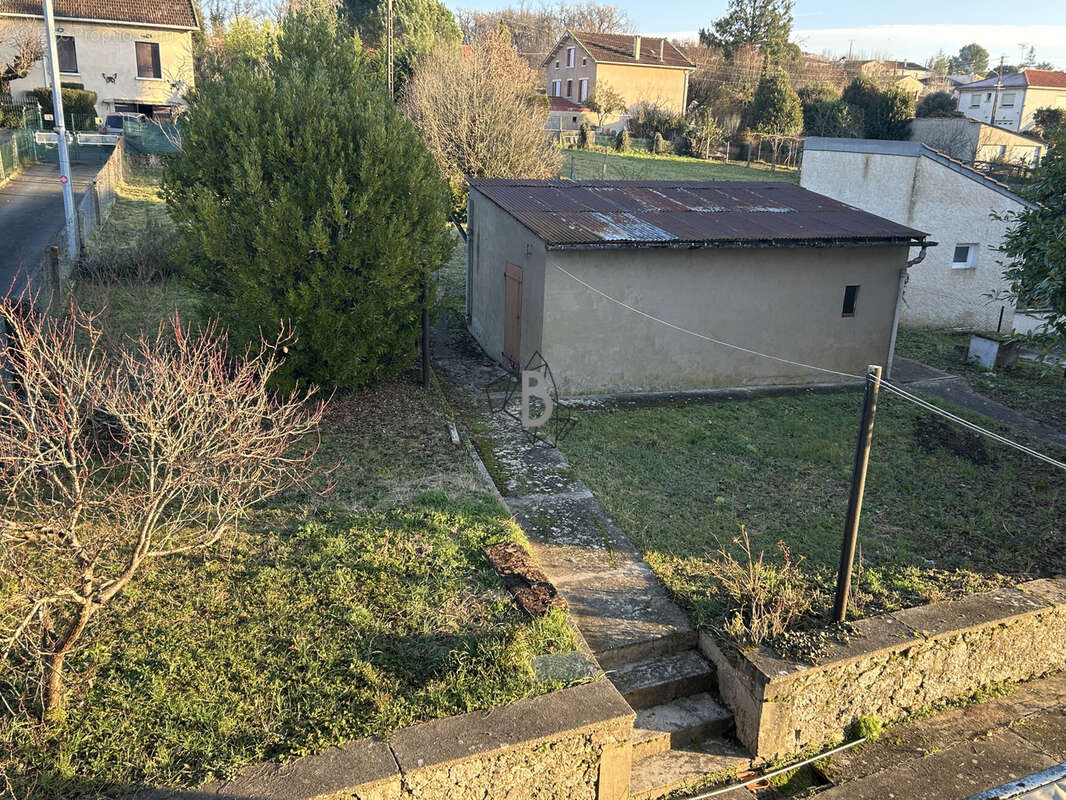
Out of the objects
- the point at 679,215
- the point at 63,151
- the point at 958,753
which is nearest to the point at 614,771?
Result: the point at 958,753

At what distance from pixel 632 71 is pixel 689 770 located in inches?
1988

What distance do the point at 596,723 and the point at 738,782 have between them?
1583 millimetres

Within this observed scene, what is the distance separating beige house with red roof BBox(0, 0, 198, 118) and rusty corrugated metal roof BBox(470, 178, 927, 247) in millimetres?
28348

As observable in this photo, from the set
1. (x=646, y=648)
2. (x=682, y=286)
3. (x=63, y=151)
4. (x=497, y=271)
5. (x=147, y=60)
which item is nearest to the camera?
(x=646, y=648)

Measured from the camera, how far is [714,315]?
14219 mm

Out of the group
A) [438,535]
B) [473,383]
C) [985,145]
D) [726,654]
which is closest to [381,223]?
[473,383]

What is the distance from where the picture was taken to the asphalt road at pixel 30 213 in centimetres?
1662

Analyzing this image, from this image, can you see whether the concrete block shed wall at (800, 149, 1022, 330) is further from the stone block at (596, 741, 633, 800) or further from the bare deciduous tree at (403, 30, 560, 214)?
the stone block at (596, 741, 633, 800)

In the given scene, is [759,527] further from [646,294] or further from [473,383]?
[473,383]

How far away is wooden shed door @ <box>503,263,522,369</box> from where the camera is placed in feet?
47.0

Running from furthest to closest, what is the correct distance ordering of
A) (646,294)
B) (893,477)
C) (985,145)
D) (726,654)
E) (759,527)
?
(985,145) → (646,294) → (893,477) → (759,527) → (726,654)

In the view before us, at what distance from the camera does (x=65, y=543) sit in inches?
241

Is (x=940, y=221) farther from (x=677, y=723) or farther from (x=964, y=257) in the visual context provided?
(x=677, y=723)

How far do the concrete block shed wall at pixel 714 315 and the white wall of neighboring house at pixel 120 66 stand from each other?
3186 cm
